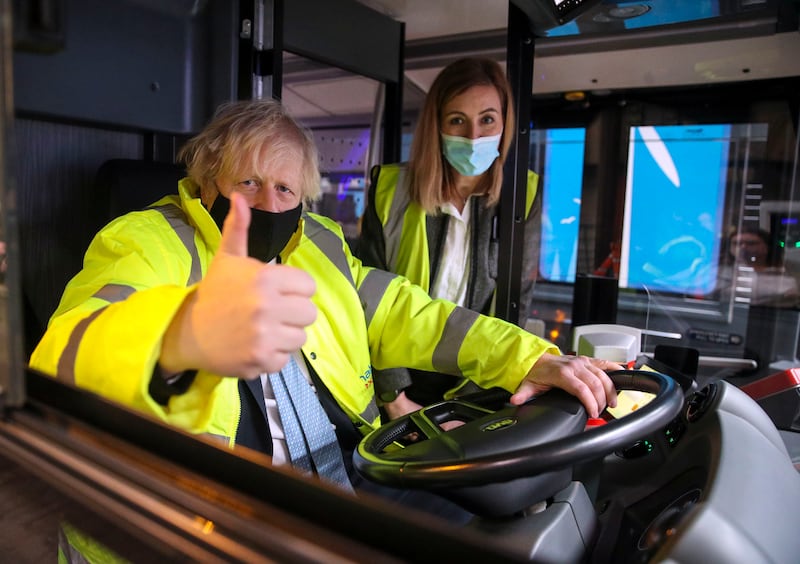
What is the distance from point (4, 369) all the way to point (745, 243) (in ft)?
12.8

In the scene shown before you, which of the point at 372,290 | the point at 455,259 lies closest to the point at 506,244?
the point at 455,259

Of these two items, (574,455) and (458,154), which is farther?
(458,154)

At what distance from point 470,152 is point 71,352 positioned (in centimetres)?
147

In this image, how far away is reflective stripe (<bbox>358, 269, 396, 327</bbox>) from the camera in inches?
67.6

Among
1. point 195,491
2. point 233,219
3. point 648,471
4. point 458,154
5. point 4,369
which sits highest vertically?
point 458,154

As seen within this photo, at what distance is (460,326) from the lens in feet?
5.42

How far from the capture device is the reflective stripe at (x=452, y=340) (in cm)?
164

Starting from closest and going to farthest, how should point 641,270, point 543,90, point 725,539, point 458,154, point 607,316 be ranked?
point 725,539 < point 458,154 < point 607,316 < point 543,90 < point 641,270

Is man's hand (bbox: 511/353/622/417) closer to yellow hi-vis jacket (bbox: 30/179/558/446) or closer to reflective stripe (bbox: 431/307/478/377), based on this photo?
yellow hi-vis jacket (bbox: 30/179/558/446)

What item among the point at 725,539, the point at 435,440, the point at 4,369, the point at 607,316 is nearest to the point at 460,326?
the point at 435,440

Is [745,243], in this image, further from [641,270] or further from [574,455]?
[574,455]

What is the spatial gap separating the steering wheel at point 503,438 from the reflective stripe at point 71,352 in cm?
50

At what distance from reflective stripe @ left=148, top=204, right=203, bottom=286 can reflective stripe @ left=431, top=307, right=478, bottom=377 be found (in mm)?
704

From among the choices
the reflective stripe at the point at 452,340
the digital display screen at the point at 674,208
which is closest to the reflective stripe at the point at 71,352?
the reflective stripe at the point at 452,340
